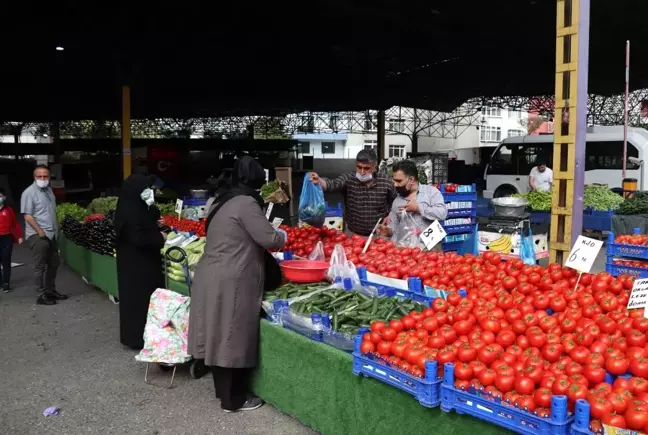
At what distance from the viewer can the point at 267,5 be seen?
42.7 feet

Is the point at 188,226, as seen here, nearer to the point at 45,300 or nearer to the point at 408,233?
the point at 45,300

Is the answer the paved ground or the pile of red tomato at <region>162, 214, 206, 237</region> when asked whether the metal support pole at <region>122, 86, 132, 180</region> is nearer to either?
the pile of red tomato at <region>162, 214, 206, 237</region>

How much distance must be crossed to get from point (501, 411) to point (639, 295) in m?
1.35

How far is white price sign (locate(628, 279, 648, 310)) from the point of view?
3256 millimetres

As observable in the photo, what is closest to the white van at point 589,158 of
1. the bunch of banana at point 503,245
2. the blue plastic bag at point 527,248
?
the blue plastic bag at point 527,248

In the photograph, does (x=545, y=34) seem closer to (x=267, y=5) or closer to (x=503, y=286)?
(x=267, y=5)

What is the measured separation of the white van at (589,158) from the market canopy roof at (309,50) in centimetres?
272

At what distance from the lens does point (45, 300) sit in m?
7.81

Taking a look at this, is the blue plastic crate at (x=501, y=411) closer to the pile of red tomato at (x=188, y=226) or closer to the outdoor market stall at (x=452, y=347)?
the outdoor market stall at (x=452, y=347)

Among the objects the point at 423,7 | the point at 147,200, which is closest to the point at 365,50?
the point at 423,7

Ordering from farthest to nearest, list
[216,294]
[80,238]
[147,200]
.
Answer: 1. [80,238]
2. [147,200]
3. [216,294]

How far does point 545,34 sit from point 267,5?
25.1 feet

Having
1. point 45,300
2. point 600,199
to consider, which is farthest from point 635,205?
point 45,300

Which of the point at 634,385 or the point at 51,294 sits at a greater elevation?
the point at 634,385
